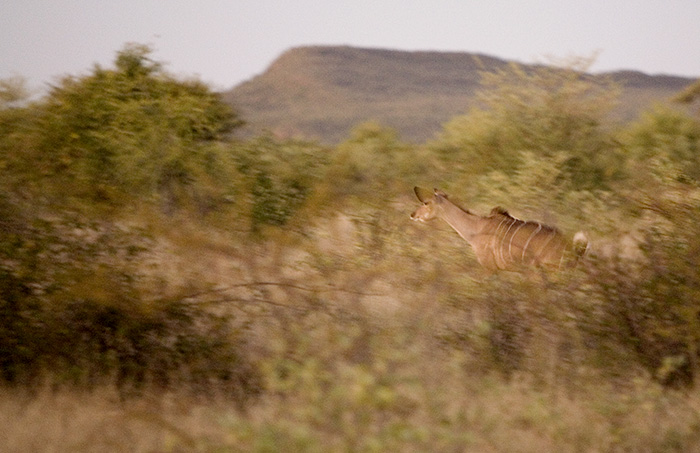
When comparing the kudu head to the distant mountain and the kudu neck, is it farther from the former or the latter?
the distant mountain

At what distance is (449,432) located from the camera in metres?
3.36

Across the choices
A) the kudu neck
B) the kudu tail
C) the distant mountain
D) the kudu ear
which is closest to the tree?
the kudu ear

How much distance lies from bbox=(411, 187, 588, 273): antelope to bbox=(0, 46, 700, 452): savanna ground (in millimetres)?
258

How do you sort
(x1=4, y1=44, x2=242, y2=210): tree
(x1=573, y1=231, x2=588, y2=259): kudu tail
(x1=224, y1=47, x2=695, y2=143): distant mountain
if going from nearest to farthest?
(x1=573, y1=231, x2=588, y2=259): kudu tail, (x1=4, y1=44, x2=242, y2=210): tree, (x1=224, y1=47, x2=695, y2=143): distant mountain

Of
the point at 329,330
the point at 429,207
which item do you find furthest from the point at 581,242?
the point at 329,330

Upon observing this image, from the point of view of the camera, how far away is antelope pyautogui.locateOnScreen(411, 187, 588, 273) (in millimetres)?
6953

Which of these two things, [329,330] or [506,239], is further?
[506,239]

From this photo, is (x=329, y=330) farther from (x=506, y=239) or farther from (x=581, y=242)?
(x=506, y=239)

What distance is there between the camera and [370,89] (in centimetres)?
7088

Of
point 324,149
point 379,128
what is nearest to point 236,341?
point 324,149

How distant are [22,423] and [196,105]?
1163 centimetres

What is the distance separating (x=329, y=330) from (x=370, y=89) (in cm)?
6825

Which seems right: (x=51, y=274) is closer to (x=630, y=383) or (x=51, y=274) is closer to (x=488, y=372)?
(x=488, y=372)

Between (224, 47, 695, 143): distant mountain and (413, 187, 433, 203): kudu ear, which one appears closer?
(413, 187, 433, 203): kudu ear
